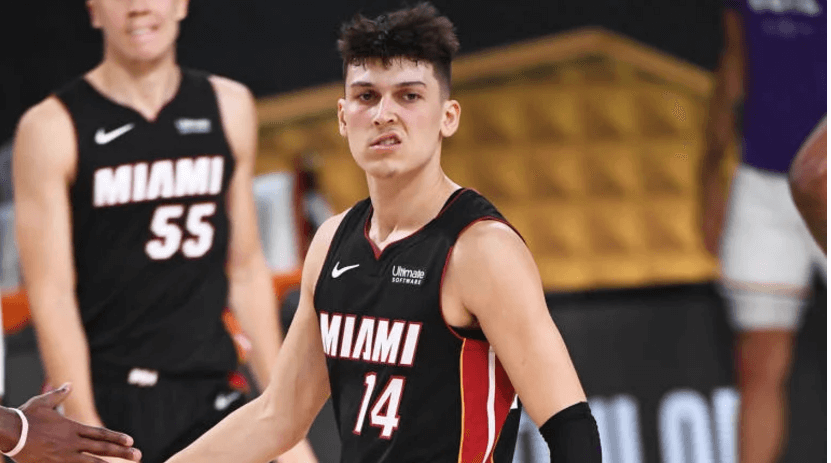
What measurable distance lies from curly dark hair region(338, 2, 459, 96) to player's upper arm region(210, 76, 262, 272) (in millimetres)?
1451

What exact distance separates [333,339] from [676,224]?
193 inches

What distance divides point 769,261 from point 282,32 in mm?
2668

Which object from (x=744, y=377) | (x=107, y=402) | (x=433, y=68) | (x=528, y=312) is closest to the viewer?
(x=528, y=312)

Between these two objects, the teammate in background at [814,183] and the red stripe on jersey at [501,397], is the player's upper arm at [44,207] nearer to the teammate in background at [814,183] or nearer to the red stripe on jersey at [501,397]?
the red stripe on jersey at [501,397]

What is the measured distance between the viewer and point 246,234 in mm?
4527

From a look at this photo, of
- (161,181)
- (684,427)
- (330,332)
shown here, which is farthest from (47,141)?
(684,427)

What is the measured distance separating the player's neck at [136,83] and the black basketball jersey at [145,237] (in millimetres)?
29

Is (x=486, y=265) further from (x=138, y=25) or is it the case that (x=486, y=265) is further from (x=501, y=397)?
(x=138, y=25)

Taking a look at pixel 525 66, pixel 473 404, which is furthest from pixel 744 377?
pixel 473 404

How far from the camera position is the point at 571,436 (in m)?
2.82

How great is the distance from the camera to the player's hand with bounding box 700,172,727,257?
22.4 ft

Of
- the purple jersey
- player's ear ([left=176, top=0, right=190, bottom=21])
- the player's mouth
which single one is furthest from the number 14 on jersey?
the purple jersey

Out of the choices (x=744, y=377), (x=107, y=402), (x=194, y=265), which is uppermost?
(x=194, y=265)

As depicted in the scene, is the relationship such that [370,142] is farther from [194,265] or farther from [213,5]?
[213,5]
